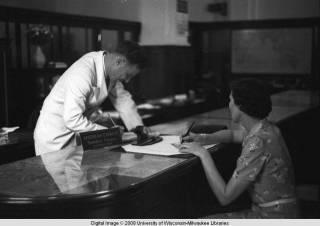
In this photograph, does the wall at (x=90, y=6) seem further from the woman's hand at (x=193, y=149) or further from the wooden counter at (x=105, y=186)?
the woman's hand at (x=193, y=149)

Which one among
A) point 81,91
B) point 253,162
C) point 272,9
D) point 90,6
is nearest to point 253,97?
point 253,162

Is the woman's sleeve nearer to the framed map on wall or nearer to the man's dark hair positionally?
the man's dark hair

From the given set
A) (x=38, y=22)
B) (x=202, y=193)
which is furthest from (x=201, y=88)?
(x=202, y=193)

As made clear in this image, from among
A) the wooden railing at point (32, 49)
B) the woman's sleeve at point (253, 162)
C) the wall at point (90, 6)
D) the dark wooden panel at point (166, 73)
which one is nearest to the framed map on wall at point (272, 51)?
the dark wooden panel at point (166, 73)

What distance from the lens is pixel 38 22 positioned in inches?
172

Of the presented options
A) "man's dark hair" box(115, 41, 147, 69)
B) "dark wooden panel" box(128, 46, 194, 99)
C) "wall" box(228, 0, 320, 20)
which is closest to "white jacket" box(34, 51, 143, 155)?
"man's dark hair" box(115, 41, 147, 69)

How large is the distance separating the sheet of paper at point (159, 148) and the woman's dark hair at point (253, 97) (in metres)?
0.42

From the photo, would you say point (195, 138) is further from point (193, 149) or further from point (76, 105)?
point (76, 105)

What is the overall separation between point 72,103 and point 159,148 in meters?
0.56

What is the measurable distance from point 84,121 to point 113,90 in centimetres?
70

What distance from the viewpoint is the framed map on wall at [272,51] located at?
652 centimetres

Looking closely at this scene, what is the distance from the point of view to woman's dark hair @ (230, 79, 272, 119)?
6.32 ft

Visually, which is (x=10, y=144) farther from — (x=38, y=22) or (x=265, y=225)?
(x=265, y=225)

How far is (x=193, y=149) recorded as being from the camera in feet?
6.78
